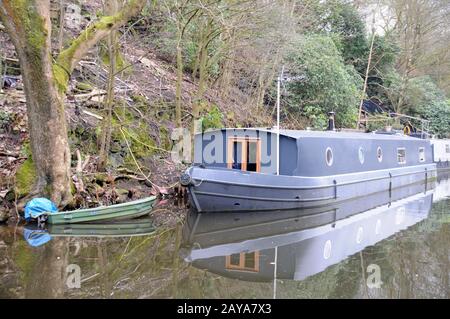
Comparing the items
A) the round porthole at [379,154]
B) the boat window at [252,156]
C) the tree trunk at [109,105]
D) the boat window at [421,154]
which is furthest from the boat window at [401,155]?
Result: the tree trunk at [109,105]

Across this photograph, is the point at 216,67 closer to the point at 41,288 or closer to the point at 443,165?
the point at 41,288

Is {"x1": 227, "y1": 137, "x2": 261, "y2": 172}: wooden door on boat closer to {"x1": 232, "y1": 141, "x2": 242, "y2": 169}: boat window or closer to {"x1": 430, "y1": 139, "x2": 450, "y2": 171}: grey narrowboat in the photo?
{"x1": 232, "y1": 141, "x2": 242, "y2": 169}: boat window

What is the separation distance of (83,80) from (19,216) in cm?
528

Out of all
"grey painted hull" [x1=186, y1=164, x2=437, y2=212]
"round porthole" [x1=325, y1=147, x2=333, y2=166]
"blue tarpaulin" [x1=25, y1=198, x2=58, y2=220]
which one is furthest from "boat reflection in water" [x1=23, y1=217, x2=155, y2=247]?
"round porthole" [x1=325, y1=147, x2=333, y2=166]

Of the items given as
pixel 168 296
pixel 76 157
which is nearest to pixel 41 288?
pixel 168 296

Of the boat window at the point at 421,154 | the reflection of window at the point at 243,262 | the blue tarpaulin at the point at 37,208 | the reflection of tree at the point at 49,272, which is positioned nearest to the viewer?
the reflection of tree at the point at 49,272

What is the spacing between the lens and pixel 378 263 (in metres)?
6.78

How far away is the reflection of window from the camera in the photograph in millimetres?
6492

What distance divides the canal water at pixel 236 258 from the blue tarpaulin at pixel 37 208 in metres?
0.38

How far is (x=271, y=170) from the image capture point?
1074 centimetres

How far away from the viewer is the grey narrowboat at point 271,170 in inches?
395

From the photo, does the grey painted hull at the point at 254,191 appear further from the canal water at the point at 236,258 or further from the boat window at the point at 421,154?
the boat window at the point at 421,154

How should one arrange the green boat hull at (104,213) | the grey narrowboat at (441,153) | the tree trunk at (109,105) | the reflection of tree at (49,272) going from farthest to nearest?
1. the grey narrowboat at (441,153)
2. the tree trunk at (109,105)
3. the green boat hull at (104,213)
4. the reflection of tree at (49,272)

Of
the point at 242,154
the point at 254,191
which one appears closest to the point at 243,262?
the point at 254,191
